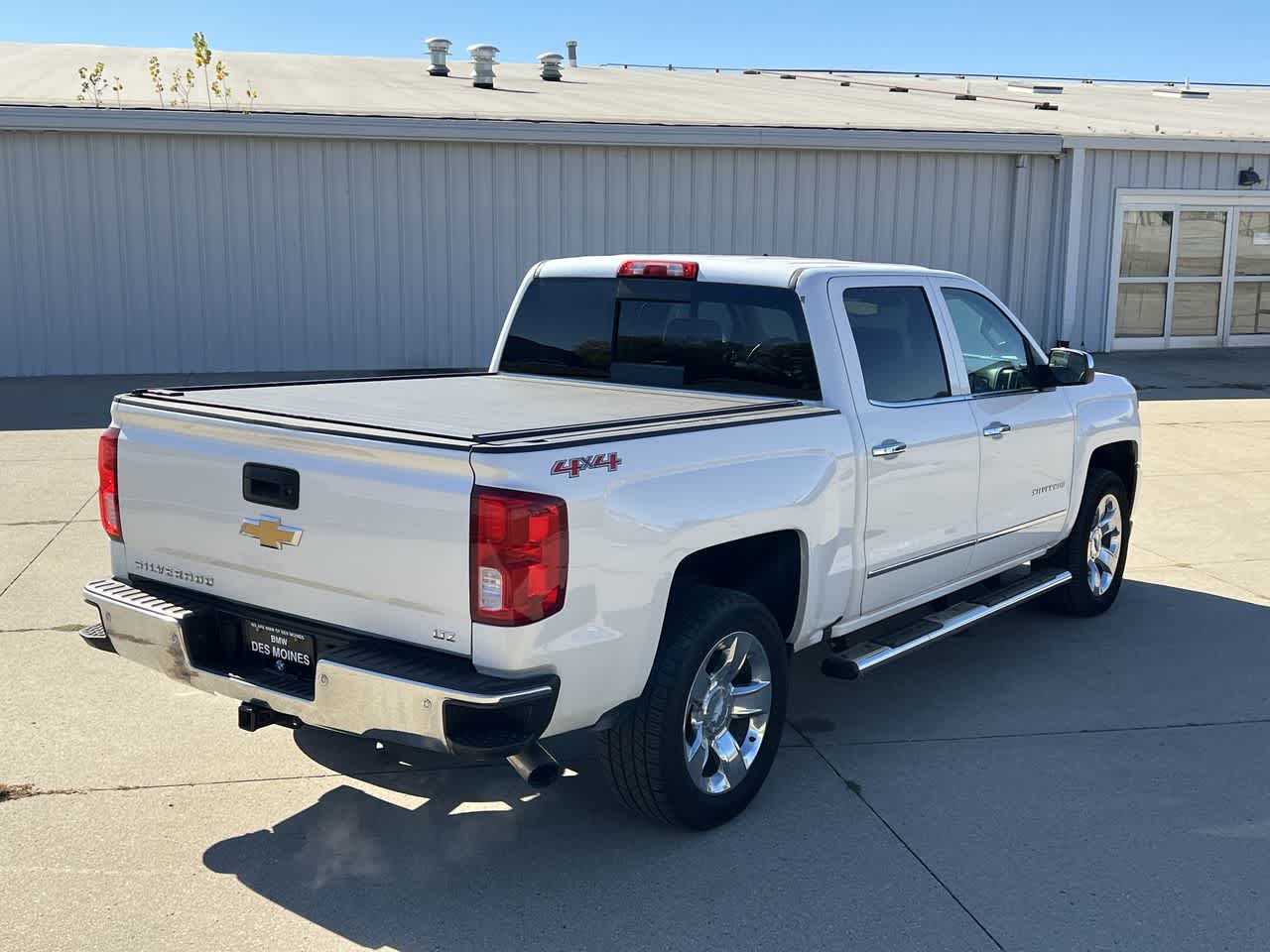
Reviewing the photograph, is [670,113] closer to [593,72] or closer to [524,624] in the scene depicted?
[593,72]

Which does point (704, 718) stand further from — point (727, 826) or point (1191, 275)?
point (1191, 275)

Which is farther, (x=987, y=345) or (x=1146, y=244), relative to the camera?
(x=1146, y=244)

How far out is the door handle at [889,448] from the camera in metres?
4.81

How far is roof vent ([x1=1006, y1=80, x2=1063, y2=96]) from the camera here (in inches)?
1036

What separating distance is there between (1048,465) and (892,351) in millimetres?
1325

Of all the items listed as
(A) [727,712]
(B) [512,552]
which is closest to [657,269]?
(A) [727,712]

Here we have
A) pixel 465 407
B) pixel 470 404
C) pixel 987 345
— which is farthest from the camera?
pixel 987 345

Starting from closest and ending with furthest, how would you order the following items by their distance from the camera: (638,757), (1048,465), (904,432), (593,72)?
(638,757) → (904,432) → (1048,465) → (593,72)

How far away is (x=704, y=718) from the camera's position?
421 cm

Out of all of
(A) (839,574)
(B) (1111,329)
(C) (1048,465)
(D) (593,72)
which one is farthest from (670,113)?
(A) (839,574)

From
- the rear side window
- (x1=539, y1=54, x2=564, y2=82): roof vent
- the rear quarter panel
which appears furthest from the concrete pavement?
(x1=539, y1=54, x2=564, y2=82): roof vent

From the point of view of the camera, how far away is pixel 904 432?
16.3ft

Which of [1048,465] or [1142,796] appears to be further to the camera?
[1048,465]

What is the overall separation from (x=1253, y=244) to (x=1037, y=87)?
9.51 metres
